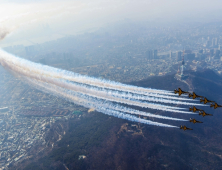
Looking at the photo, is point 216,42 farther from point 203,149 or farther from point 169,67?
point 203,149

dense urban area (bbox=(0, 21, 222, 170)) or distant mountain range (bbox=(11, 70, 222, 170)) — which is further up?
distant mountain range (bbox=(11, 70, 222, 170))

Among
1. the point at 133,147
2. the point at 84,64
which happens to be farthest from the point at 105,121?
the point at 84,64

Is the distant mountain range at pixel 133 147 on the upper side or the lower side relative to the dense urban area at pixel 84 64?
upper

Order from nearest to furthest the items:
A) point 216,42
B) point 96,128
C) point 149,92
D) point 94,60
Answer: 1. point 149,92
2. point 96,128
3. point 94,60
4. point 216,42

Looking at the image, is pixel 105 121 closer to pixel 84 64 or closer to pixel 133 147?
pixel 133 147

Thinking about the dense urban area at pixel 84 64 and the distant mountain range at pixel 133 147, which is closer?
the distant mountain range at pixel 133 147

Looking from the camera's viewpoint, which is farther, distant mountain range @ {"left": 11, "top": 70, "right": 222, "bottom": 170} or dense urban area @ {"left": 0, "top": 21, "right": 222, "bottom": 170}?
dense urban area @ {"left": 0, "top": 21, "right": 222, "bottom": 170}

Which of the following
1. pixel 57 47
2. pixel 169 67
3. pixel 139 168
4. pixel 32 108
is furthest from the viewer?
pixel 57 47

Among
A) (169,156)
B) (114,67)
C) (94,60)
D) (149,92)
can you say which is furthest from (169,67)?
(169,156)
